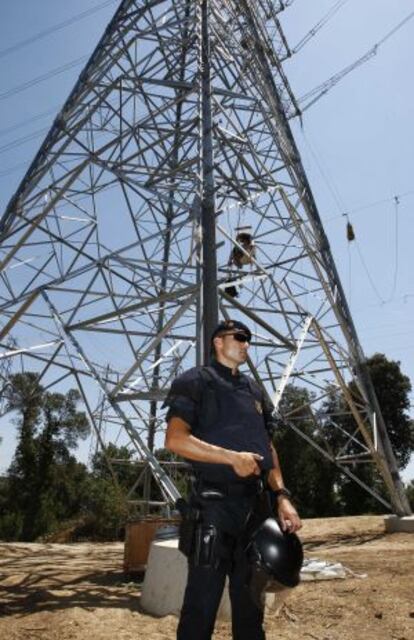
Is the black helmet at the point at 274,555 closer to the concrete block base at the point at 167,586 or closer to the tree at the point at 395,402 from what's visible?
the concrete block base at the point at 167,586

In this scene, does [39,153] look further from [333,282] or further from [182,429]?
[182,429]

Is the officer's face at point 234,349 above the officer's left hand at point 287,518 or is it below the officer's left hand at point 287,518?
above

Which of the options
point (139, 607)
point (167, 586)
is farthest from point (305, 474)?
point (167, 586)

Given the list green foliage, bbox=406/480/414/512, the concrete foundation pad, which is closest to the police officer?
the concrete foundation pad

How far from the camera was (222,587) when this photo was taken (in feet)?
8.25

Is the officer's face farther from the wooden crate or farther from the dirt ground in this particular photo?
the wooden crate

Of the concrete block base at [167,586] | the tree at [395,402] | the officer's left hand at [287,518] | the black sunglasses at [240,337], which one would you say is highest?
the tree at [395,402]

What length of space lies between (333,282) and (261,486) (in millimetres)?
9490

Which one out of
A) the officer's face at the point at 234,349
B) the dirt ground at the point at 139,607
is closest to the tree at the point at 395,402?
the dirt ground at the point at 139,607

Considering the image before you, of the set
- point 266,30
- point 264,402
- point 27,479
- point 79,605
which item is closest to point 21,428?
point 27,479

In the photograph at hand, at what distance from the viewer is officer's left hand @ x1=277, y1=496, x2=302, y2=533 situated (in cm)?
265

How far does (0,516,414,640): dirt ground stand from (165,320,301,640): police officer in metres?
0.23

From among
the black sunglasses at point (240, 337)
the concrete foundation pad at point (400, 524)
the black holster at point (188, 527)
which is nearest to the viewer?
the black holster at point (188, 527)

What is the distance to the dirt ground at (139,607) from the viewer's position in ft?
13.1
